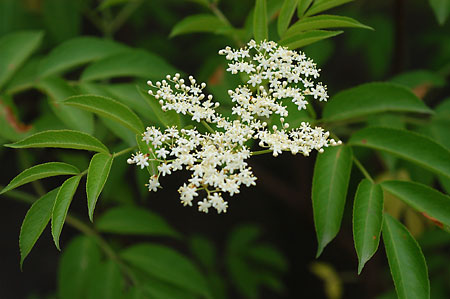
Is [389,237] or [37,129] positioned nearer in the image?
[389,237]

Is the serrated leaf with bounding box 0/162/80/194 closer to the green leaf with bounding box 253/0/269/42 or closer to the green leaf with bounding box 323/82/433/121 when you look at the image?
the green leaf with bounding box 253/0/269/42

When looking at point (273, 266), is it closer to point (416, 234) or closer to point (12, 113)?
point (416, 234)

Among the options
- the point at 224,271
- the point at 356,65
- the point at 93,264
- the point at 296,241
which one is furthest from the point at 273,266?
the point at 356,65

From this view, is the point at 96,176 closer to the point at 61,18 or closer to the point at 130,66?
the point at 130,66

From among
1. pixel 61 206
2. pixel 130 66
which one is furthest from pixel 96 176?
pixel 130 66

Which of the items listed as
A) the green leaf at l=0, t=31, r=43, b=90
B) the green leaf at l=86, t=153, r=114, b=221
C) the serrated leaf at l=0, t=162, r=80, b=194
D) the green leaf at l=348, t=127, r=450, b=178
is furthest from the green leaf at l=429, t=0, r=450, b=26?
the green leaf at l=0, t=31, r=43, b=90

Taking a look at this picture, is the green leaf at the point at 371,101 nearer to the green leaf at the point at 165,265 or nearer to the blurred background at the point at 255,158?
the blurred background at the point at 255,158
